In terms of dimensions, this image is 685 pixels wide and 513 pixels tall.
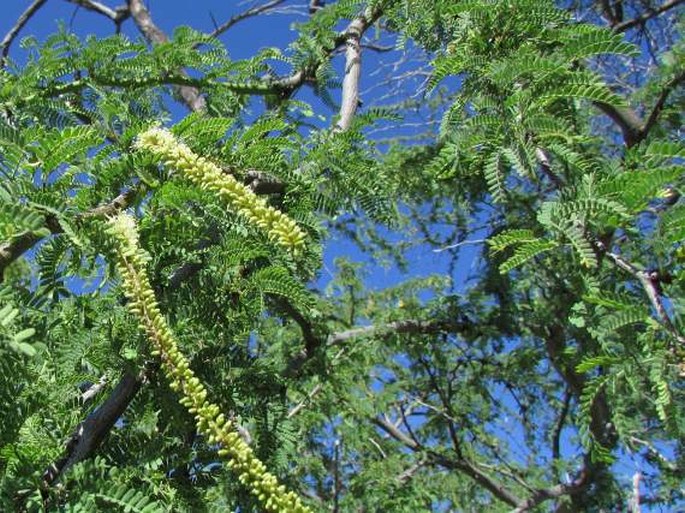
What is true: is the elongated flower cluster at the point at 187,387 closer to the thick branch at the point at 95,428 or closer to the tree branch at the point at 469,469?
the thick branch at the point at 95,428

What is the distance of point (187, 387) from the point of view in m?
1.45

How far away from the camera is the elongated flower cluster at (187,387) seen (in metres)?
1.33

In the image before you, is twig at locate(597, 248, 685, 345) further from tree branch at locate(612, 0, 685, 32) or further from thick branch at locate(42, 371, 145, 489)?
tree branch at locate(612, 0, 685, 32)

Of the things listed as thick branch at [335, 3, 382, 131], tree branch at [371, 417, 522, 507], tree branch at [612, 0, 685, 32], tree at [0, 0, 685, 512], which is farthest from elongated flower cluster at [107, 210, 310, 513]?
tree branch at [371, 417, 522, 507]

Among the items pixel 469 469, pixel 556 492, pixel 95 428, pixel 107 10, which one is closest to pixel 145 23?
pixel 107 10

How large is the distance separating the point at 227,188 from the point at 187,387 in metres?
0.40

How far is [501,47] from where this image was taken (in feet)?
8.48

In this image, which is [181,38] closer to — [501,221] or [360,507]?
Result: [501,221]

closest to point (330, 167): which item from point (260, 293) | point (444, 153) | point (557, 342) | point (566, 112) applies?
point (444, 153)

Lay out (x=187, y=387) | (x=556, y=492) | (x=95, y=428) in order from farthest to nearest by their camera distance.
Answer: (x=556, y=492), (x=95, y=428), (x=187, y=387)

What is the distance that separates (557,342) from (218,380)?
350cm

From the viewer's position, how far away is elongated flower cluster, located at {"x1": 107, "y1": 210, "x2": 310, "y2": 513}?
1329mm

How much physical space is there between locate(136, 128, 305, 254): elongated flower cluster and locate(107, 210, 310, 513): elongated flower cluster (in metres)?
0.17

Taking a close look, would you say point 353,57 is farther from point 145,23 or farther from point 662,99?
point 145,23
